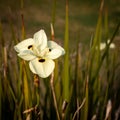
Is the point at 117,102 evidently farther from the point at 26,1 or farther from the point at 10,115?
the point at 26,1

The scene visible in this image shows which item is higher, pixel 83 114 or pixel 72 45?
pixel 83 114

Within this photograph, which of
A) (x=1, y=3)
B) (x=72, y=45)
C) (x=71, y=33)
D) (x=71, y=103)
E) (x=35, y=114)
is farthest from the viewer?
(x=1, y=3)

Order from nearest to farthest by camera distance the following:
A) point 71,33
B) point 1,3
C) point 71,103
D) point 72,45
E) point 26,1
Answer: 1. point 71,103
2. point 72,45
3. point 71,33
4. point 1,3
5. point 26,1

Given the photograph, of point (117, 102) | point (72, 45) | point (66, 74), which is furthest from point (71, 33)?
point (66, 74)

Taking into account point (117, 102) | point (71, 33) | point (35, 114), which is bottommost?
point (71, 33)

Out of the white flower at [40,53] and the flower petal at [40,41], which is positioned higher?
the flower petal at [40,41]

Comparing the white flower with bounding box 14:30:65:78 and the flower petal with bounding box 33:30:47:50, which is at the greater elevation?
the flower petal with bounding box 33:30:47:50

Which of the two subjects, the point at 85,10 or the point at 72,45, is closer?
the point at 72,45
